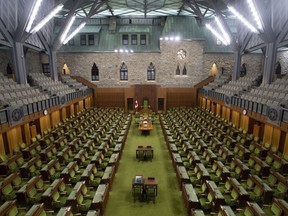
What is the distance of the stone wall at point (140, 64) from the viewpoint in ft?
94.6

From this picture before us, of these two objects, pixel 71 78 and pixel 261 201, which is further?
pixel 71 78

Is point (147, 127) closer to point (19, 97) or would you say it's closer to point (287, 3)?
point (19, 97)

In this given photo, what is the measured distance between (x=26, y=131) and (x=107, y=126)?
269 inches

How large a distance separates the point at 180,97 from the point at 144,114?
6.33m

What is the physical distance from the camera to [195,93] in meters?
29.2

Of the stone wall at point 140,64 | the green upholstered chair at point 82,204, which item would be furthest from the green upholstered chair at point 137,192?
the stone wall at point 140,64

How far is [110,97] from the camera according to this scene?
29516 mm

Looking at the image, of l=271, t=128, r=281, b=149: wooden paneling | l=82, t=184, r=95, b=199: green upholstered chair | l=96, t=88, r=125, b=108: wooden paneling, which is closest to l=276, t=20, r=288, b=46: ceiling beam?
l=271, t=128, r=281, b=149: wooden paneling

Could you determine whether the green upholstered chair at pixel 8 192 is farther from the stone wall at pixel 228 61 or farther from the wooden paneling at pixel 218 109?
the stone wall at pixel 228 61

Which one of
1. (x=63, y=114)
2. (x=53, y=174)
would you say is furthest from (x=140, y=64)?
(x=53, y=174)

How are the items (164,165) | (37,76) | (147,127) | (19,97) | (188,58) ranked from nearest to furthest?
1. (164,165)
2. (19,97)
3. (147,127)
4. (37,76)
5. (188,58)

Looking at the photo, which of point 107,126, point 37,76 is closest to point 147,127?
point 107,126

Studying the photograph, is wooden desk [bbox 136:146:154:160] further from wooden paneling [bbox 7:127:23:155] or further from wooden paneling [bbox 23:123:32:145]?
wooden paneling [bbox 23:123:32:145]

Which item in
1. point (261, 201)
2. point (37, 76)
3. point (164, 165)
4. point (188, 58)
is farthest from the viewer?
point (188, 58)
